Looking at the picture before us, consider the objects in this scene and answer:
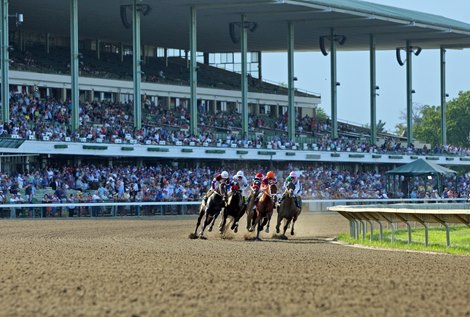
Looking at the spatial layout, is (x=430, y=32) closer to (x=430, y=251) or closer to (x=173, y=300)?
A: (x=430, y=251)

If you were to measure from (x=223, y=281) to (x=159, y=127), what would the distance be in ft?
139

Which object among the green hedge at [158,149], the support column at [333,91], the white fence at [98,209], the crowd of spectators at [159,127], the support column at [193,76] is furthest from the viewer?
the support column at [333,91]

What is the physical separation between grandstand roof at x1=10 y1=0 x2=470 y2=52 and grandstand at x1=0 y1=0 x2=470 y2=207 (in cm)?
10

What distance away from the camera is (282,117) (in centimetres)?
6856

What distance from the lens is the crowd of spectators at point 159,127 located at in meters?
46.7

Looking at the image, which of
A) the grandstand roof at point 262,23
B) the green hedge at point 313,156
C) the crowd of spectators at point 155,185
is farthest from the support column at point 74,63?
the green hedge at point 313,156

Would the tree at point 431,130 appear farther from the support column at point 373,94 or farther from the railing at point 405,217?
the railing at point 405,217

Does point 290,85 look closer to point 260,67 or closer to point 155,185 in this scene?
point 260,67

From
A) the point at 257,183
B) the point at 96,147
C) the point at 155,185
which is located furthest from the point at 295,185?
the point at 96,147

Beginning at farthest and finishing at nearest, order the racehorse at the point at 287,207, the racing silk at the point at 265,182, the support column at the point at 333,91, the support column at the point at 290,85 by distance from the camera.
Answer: the support column at the point at 333,91 < the support column at the point at 290,85 < the racehorse at the point at 287,207 < the racing silk at the point at 265,182

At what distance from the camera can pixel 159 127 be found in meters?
55.8

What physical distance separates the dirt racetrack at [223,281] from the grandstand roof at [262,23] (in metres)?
35.7

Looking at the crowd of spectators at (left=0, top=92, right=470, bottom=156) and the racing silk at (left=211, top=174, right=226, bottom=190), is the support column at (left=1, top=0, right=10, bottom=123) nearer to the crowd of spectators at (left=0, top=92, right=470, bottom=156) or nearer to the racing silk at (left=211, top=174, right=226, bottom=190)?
the crowd of spectators at (left=0, top=92, right=470, bottom=156)

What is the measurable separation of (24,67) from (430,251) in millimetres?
35810
